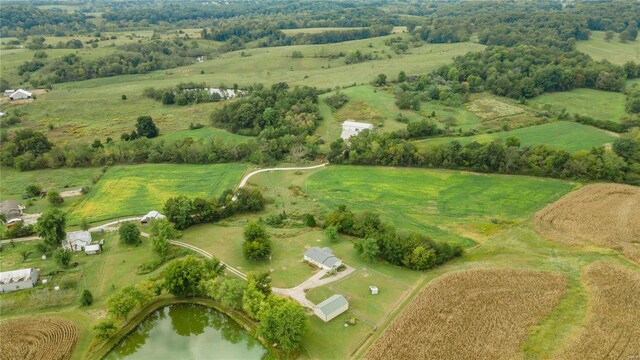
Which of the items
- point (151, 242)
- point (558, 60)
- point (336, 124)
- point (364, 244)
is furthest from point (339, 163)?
point (558, 60)

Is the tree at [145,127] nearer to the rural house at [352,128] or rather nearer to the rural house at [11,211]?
the rural house at [11,211]

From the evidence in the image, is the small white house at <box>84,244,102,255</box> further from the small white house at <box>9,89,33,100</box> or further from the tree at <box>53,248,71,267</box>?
the small white house at <box>9,89,33,100</box>

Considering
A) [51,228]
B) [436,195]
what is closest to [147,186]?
[51,228]

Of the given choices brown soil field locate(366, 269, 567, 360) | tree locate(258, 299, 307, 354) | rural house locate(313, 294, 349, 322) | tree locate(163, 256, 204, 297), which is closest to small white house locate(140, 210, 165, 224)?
tree locate(163, 256, 204, 297)

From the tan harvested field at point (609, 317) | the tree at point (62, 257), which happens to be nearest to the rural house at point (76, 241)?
the tree at point (62, 257)

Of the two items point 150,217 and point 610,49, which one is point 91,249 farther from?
point 610,49

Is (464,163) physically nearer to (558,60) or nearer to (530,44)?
(558,60)
